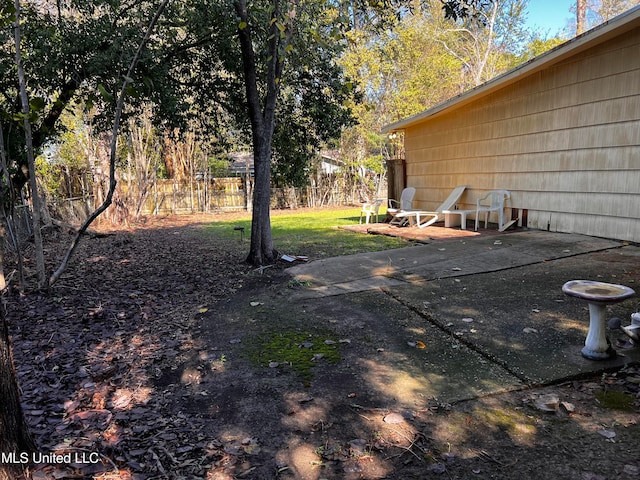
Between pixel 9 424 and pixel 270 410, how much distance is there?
4.33 feet

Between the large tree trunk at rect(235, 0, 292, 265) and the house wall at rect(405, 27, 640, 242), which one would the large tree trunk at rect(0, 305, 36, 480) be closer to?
the large tree trunk at rect(235, 0, 292, 265)

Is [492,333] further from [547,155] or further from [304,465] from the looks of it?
[547,155]

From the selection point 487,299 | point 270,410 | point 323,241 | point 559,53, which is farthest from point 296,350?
point 559,53

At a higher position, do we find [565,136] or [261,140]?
[565,136]

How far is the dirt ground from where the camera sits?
6.75 feet

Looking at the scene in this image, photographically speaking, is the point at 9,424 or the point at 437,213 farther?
the point at 437,213

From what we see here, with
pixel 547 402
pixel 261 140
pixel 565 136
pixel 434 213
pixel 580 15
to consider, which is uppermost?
pixel 580 15

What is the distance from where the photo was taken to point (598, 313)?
2.83 metres

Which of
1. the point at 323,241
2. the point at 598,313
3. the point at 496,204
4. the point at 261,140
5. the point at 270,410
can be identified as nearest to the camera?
the point at 270,410

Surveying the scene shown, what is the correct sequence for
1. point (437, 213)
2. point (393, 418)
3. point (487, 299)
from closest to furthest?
point (393, 418) < point (487, 299) < point (437, 213)

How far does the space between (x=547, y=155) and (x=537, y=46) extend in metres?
16.1

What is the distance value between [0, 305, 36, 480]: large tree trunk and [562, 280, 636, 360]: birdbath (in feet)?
10.5

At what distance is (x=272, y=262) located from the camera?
6.57m

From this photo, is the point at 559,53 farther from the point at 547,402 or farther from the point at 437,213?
the point at 547,402
